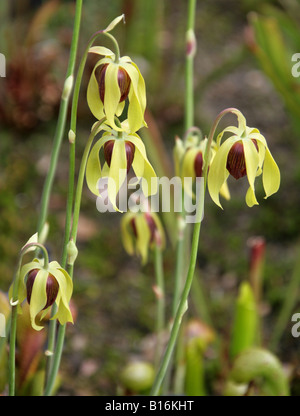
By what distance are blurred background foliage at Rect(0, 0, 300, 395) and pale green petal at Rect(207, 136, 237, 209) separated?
68 cm

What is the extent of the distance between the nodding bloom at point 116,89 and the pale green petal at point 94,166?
24 mm

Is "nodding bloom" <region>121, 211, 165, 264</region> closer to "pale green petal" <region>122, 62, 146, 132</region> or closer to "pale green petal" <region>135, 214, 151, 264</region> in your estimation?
"pale green petal" <region>135, 214, 151, 264</region>

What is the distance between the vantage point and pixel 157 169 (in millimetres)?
1363

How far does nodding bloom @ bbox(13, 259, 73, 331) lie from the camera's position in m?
0.68

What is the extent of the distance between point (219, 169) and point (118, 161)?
0.37ft

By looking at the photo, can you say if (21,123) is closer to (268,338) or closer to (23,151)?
(23,151)

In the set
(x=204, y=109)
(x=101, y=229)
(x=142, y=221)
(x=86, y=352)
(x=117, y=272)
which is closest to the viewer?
(x=142, y=221)

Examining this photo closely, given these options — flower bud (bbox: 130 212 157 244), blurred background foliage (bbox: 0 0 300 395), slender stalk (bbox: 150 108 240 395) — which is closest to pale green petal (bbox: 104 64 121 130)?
slender stalk (bbox: 150 108 240 395)

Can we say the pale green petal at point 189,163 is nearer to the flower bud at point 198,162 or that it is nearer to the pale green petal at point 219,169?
the flower bud at point 198,162

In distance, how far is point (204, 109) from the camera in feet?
7.77

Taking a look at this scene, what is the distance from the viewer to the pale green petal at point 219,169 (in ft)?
2.10

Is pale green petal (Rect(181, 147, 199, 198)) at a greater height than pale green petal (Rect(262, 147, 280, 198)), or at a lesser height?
greater

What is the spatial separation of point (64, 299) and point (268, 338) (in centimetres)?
100
